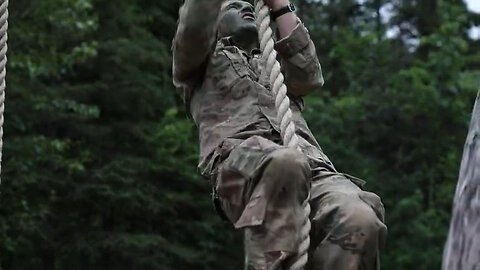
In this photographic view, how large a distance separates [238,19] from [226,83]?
0.36 m

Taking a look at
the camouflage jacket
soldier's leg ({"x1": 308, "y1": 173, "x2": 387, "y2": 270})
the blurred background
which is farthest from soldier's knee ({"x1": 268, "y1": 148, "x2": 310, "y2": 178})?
the blurred background

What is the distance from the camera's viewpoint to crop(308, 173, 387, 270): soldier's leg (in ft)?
11.5

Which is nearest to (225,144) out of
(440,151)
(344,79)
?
(440,151)

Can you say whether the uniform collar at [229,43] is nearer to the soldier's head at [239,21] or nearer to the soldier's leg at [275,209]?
the soldier's head at [239,21]

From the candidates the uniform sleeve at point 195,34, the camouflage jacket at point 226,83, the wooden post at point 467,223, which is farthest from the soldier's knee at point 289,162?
the wooden post at point 467,223

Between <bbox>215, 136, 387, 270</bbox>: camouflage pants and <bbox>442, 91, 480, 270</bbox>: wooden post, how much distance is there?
1743mm

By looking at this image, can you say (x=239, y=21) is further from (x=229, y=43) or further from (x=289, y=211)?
(x=289, y=211)

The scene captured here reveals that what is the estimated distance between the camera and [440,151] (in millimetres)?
22734

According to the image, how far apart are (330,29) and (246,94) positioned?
21.0m

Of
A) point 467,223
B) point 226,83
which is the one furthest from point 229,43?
point 467,223

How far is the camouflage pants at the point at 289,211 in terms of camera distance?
342 centimetres

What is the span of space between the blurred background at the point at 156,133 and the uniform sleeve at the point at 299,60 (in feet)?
32.9

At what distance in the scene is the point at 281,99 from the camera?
11.9 feet

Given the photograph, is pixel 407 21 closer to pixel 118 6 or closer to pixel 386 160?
pixel 386 160
